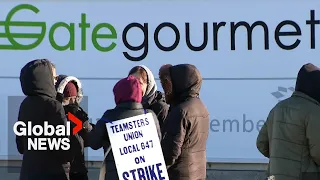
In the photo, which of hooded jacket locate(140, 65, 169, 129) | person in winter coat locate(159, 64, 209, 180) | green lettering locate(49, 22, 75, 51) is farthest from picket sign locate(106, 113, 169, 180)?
green lettering locate(49, 22, 75, 51)

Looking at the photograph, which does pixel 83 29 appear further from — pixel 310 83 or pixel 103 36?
pixel 310 83

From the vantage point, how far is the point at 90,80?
5852 mm

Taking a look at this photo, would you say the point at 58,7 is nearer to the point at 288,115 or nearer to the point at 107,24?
the point at 107,24

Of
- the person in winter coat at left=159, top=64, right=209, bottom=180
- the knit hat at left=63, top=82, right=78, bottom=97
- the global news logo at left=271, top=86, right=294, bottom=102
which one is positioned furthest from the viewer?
the global news logo at left=271, top=86, right=294, bottom=102

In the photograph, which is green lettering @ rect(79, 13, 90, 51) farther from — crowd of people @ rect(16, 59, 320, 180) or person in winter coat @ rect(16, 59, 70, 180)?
person in winter coat @ rect(16, 59, 70, 180)

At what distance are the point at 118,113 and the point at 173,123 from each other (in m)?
0.41

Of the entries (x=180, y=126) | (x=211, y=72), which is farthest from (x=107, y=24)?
(x=180, y=126)

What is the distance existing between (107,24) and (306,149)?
9.12 ft

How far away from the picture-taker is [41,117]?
3.95 meters

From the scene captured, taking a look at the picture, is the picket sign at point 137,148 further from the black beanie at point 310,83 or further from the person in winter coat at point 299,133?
the black beanie at point 310,83

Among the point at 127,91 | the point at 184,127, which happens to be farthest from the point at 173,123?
the point at 127,91

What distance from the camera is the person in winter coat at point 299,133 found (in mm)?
3592

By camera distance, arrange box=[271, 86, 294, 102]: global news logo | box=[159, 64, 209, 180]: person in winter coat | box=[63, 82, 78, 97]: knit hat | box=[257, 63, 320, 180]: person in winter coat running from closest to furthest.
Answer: box=[257, 63, 320, 180]: person in winter coat → box=[159, 64, 209, 180]: person in winter coat → box=[63, 82, 78, 97]: knit hat → box=[271, 86, 294, 102]: global news logo

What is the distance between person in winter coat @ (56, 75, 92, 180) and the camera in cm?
411
